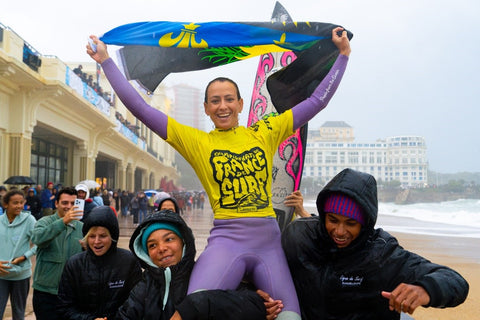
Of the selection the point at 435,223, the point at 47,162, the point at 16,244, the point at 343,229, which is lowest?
the point at 435,223

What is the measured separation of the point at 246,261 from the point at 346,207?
584 millimetres

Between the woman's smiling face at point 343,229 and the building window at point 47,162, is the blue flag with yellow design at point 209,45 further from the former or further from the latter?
the building window at point 47,162

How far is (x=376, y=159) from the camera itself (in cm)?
13200

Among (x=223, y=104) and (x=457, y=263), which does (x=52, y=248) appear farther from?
(x=457, y=263)

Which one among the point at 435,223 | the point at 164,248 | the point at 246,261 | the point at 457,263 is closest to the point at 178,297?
the point at 164,248

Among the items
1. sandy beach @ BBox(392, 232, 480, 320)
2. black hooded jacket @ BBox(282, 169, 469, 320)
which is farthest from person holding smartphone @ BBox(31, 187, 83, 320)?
sandy beach @ BBox(392, 232, 480, 320)

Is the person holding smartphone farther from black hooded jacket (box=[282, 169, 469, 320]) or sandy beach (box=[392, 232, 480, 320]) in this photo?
sandy beach (box=[392, 232, 480, 320])

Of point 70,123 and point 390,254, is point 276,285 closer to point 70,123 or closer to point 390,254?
point 390,254

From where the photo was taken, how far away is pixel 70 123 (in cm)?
1656

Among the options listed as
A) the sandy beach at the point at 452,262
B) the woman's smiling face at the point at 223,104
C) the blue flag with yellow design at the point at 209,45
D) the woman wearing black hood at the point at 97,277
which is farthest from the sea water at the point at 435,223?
the woman's smiling face at the point at 223,104

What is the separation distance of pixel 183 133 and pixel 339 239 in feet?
3.52

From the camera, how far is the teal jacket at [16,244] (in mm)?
4367

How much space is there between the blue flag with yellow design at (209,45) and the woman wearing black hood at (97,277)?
3.76 feet

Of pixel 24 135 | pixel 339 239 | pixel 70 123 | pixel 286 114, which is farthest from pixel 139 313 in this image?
pixel 70 123
